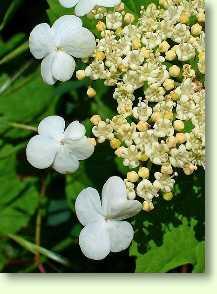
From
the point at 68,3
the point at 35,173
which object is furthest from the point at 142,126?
the point at 35,173

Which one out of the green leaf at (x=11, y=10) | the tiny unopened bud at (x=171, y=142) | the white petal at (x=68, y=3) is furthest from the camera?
the green leaf at (x=11, y=10)

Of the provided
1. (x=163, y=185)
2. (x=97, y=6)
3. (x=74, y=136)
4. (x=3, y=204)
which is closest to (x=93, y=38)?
(x=97, y=6)

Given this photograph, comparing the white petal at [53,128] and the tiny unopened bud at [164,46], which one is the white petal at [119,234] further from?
the tiny unopened bud at [164,46]

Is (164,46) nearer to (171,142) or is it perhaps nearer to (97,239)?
(171,142)

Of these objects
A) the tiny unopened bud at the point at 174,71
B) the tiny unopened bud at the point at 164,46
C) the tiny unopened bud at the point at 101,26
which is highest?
the tiny unopened bud at the point at 101,26

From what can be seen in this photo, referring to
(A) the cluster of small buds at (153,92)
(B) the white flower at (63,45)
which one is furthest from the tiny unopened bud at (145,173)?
(B) the white flower at (63,45)
